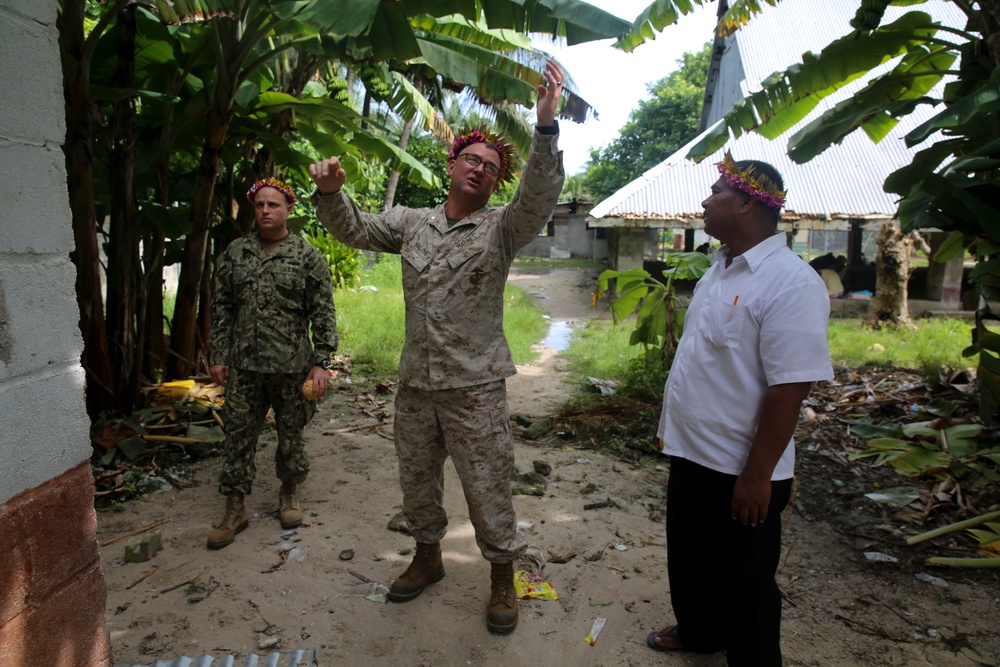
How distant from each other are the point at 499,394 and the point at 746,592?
119 centimetres

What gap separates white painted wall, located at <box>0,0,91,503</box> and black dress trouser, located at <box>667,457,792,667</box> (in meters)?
2.05

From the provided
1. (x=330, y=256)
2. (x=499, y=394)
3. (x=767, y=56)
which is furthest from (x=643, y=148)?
(x=499, y=394)

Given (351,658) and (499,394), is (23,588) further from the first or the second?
(499,394)

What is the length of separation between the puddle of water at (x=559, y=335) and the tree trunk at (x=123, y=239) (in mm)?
5967

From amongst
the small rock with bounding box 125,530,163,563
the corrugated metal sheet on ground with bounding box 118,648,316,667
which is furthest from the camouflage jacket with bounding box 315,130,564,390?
the small rock with bounding box 125,530,163,563

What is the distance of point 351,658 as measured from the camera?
2.72 metres

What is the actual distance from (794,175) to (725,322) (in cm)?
1128

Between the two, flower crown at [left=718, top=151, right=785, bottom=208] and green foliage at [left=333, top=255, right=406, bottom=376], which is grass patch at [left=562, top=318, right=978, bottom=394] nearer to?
A: green foliage at [left=333, top=255, right=406, bottom=376]

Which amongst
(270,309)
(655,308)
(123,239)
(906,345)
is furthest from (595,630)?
(906,345)

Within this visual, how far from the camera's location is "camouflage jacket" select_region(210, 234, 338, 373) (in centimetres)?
362

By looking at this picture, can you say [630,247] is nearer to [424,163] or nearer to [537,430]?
Result: [537,430]

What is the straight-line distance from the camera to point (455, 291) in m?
2.77

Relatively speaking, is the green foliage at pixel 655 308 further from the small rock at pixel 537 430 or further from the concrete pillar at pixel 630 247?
the concrete pillar at pixel 630 247

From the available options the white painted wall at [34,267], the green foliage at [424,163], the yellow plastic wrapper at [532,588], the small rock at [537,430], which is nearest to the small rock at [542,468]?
the small rock at [537,430]
